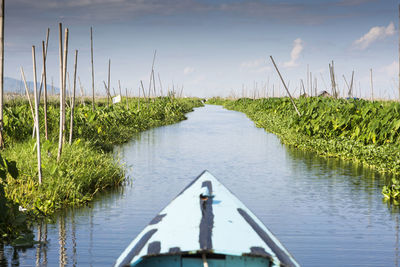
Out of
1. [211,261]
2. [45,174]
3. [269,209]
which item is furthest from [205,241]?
[45,174]

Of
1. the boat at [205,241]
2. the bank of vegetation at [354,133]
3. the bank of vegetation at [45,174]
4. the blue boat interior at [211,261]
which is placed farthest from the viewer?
the bank of vegetation at [354,133]

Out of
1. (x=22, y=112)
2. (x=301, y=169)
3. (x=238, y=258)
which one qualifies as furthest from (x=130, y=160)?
(x=238, y=258)

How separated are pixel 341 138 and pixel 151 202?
32.9 feet

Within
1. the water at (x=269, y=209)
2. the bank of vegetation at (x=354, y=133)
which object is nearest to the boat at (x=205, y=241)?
the water at (x=269, y=209)

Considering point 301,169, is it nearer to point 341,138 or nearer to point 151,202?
point 341,138

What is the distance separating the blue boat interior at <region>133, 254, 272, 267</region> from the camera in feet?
16.7

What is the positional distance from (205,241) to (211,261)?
354 mm

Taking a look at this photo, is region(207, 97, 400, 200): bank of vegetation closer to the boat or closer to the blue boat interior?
the boat

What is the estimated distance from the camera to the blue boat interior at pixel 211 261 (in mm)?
5082

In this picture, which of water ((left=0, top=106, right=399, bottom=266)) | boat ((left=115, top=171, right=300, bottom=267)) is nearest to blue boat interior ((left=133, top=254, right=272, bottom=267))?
boat ((left=115, top=171, right=300, bottom=267))

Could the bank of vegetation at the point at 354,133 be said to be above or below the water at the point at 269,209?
above

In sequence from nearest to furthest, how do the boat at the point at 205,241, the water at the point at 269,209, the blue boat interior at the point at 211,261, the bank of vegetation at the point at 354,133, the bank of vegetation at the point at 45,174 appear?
the boat at the point at 205,241 < the blue boat interior at the point at 211,261 < the water at the point at 269,209 < the bank of vegetation at the point at 45,174 < the bank of vegetation at the point at 354,133

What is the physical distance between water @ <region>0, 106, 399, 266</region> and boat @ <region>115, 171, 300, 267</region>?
1910 millimetres

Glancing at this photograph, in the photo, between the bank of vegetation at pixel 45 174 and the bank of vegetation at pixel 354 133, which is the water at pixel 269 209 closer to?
the bank of vegetation at pixel 45 174
